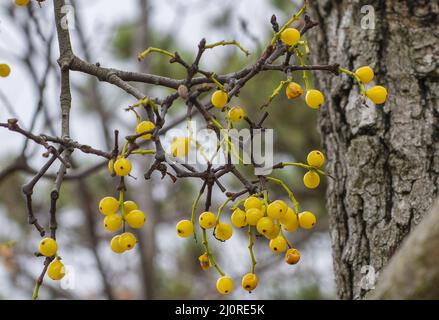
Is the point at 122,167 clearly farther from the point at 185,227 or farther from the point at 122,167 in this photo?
the point at 185,227

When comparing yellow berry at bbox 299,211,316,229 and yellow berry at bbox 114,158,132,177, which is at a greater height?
yellow berry at bbox 114,158,132,177

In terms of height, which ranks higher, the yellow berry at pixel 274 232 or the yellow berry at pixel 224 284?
the yellow berry at pixel 274 232

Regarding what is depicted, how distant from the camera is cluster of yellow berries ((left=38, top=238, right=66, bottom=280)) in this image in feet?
3.17

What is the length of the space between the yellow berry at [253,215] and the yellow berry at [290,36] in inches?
12.3

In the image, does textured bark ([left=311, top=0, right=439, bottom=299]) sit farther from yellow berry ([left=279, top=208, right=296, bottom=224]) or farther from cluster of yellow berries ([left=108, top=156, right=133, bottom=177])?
cluster of yellow berries ([left=108, top=156, right=133, bottom=177])

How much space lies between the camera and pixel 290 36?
1038mm

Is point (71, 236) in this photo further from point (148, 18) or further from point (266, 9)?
point (266, 9)

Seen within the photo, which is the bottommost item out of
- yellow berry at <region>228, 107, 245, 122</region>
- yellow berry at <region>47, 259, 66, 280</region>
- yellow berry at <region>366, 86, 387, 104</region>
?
yellow berry at <region>47, 259, 66, 280</region>

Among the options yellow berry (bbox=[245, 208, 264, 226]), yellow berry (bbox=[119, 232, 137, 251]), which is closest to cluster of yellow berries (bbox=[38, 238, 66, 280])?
yellow berry (bbox=[119, 232, 137, 251])

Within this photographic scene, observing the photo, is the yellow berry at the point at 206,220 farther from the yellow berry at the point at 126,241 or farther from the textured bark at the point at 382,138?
the textured bark at the point at 382,138

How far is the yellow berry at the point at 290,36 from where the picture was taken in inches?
40.8

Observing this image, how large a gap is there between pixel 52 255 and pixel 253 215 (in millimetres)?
344

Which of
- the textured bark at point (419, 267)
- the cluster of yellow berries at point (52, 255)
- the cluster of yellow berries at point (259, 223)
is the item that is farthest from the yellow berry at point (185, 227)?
the textured bark at point (419, 267)
